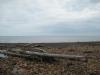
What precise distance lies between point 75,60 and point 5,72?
5.86 meters

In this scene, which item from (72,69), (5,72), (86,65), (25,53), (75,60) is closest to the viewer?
(5,72)

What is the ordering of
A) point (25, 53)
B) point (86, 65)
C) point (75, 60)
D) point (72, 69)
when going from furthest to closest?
point (25, 53) → point (75, 60) → point (86, 65) → point (72, 69)

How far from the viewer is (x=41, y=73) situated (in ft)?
43.8

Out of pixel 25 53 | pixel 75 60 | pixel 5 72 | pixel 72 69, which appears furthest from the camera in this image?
pixel 25 53

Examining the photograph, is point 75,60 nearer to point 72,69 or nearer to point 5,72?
point 72,69

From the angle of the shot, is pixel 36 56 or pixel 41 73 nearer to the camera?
pixel 41 73

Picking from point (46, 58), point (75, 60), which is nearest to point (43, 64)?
point (46, 58)

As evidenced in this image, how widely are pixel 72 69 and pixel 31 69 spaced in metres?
2.60

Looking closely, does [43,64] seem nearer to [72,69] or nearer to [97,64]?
[72,69]

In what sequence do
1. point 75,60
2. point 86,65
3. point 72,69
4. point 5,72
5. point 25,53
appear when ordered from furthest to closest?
point 25,53 → point 75,60 → point 86,65 → point 72,69 → point 5,72

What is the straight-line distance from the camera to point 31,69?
1430 centimetres

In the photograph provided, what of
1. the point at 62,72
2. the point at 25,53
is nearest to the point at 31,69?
the point at 62,72

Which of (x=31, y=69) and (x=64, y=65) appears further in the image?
(x=64, y=65)

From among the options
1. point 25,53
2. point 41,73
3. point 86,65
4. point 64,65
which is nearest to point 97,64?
point 86,65
